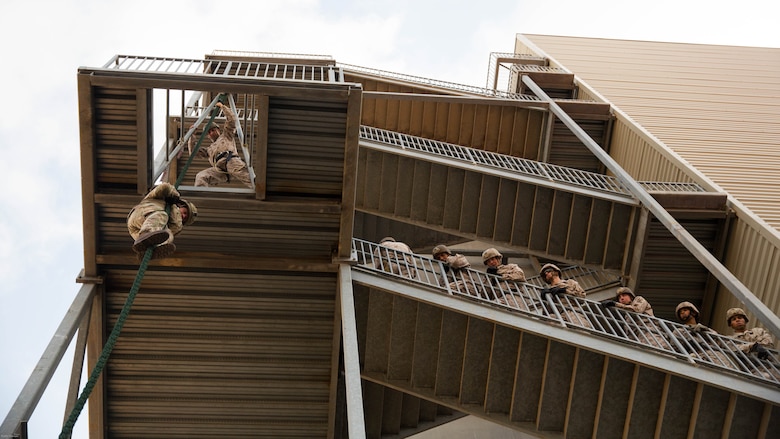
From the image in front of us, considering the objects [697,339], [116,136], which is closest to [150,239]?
[116,136]

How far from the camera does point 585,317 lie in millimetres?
9703

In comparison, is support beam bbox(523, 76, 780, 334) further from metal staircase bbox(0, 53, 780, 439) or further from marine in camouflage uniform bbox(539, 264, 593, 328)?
marine in camouflage uniform bbox(539, 264, 593, 328)

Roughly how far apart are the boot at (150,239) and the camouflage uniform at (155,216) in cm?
5

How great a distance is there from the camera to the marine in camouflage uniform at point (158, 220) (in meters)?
6.34

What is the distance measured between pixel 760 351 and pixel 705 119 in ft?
34.6

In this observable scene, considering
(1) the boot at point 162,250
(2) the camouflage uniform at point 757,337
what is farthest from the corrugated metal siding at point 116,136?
(2) the camouflage uniform at point 757,337

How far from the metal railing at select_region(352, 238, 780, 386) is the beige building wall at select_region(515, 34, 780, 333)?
280 centimetres

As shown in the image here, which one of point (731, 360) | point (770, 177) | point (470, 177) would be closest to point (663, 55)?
point (770, 177)

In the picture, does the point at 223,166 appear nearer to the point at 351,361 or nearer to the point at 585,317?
the point at 351,361

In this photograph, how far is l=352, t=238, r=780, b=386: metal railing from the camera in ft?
30.4

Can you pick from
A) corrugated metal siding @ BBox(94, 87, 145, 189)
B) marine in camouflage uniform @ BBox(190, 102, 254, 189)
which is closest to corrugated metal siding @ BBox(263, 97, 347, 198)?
marine in camouflage uniform @ BBox(190, 102, 254, 189)

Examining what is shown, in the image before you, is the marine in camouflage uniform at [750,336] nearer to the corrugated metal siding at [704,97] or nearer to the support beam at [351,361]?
the corrugated metal siding at [704,97]

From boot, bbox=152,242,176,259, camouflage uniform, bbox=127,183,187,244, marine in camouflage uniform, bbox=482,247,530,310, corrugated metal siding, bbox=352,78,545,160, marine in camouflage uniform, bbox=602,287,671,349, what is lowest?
marine in camouflage uniform, bbox=602,287,671,349

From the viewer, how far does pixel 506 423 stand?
9898 mm
